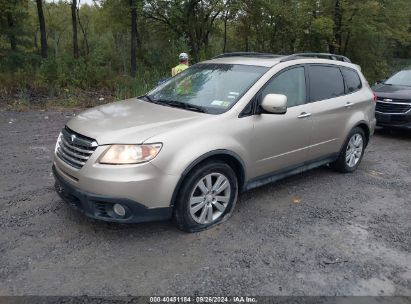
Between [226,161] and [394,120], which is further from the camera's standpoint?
[394,120]

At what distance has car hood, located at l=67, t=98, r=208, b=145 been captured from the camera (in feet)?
12.2

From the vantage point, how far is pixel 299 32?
21.2m

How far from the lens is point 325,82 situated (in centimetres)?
550

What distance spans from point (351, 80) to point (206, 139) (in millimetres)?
3162

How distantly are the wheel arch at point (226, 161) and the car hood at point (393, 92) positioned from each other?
6.05m

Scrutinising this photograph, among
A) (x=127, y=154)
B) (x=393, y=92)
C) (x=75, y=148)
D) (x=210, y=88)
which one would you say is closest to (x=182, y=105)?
(x=210, y=88)

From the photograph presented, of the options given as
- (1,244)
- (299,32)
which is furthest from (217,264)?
(299,32)

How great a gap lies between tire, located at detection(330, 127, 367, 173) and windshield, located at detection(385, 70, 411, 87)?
444cm

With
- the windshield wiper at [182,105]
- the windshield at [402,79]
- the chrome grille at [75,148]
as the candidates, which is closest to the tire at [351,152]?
the windshield wiper at [182,105]

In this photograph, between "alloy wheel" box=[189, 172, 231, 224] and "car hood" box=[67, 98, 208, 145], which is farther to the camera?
"alloy wheel" box=[189, 172, 231, 224]

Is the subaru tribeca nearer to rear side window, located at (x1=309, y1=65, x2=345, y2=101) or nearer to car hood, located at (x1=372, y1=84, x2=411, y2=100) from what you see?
rear side window, located at (x1=309, y1=65, x2=345, y2=101)

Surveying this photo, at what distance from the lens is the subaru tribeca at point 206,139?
3.65m

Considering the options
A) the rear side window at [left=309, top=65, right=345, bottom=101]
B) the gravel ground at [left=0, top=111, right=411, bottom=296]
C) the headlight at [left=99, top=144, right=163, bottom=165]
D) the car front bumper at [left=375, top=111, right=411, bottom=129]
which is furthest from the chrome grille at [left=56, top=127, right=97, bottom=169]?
the car front bumper at [left=375, top=111, right=411, bottom=129]

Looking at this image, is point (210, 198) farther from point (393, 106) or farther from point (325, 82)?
point (393, 106)
